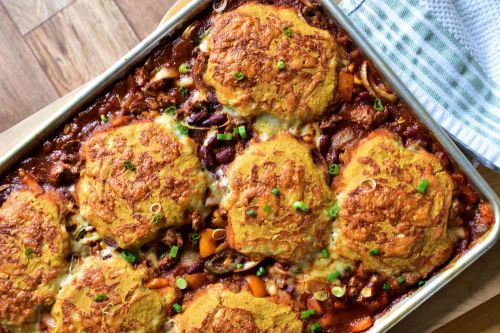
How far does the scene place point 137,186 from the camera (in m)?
3.31

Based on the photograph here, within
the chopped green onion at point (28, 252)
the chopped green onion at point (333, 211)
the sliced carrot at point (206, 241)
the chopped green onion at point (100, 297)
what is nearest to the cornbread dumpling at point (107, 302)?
the chopped green onion at point (100, 297)

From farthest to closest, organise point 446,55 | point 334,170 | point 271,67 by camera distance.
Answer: point 446,55 < point 334,170 < point 271,67

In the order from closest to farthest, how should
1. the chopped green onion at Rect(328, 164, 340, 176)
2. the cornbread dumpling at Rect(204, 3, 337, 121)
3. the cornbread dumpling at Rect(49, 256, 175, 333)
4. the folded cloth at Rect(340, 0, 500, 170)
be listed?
the cornbread dumpling at Rect(49, 256, 175, 333) < the cornbread dumpling at Rect(204, 3, 337, 121) < the chopped green onion at Rect(328, 164, 340, 176) < the folded cloth at Rect(340, 0, 500, 170)

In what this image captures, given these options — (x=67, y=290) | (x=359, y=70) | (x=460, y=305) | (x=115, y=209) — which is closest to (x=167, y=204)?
(x=115, y=209)

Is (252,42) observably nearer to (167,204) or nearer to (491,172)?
(167,204)

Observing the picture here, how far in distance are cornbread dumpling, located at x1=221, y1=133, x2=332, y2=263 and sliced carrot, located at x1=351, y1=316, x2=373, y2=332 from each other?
20.2 inches

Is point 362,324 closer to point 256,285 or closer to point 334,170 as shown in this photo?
point 256,285

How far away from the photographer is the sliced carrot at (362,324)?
344 centimetres

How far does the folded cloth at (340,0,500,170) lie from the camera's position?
3674 millimetres

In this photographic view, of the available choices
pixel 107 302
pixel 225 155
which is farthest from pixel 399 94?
pixel 107 302

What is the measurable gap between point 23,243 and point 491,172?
2907mm

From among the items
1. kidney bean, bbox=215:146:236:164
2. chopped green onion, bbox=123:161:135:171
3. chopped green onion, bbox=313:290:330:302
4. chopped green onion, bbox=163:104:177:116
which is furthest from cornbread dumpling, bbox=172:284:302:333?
chopped green onion, bbox=163:104:177:116

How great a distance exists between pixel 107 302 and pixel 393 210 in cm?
168

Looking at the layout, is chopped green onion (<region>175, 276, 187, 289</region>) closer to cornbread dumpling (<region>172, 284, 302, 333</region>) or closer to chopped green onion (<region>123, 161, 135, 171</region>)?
cornbread dumpling (<region>172, 284, 302, 333</region>)
